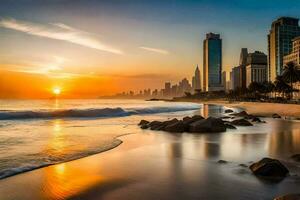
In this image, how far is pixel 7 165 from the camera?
11.6 meters

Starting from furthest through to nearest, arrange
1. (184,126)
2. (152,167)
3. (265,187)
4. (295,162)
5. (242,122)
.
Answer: (242,122)
(184,126)
(295,162)
(152,167)
(265,187)

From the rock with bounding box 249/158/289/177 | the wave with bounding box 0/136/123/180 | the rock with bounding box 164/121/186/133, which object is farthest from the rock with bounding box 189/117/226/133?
the rock with bounding box 249/158/289/177

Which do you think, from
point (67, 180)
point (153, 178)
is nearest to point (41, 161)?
point (67, 180)

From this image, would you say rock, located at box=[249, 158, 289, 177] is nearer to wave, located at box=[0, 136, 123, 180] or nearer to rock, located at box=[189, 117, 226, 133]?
wave, located at box=[0, 136, 123, 180]

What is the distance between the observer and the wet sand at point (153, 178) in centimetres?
820

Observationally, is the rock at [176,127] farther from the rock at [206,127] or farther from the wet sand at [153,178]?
the wet sand at [153,178]

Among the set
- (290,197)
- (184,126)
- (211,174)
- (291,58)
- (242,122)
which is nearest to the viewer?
(290,197)

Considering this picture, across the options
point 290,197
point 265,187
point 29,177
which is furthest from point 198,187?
point 29,177

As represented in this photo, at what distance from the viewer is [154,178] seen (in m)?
9.70

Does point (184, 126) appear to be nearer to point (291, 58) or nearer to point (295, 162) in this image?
point (295, 162)

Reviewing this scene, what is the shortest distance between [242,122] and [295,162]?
732 inches

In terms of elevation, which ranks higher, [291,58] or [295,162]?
[291,58]

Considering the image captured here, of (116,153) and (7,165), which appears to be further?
(116,153)

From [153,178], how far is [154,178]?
3 centimetres
